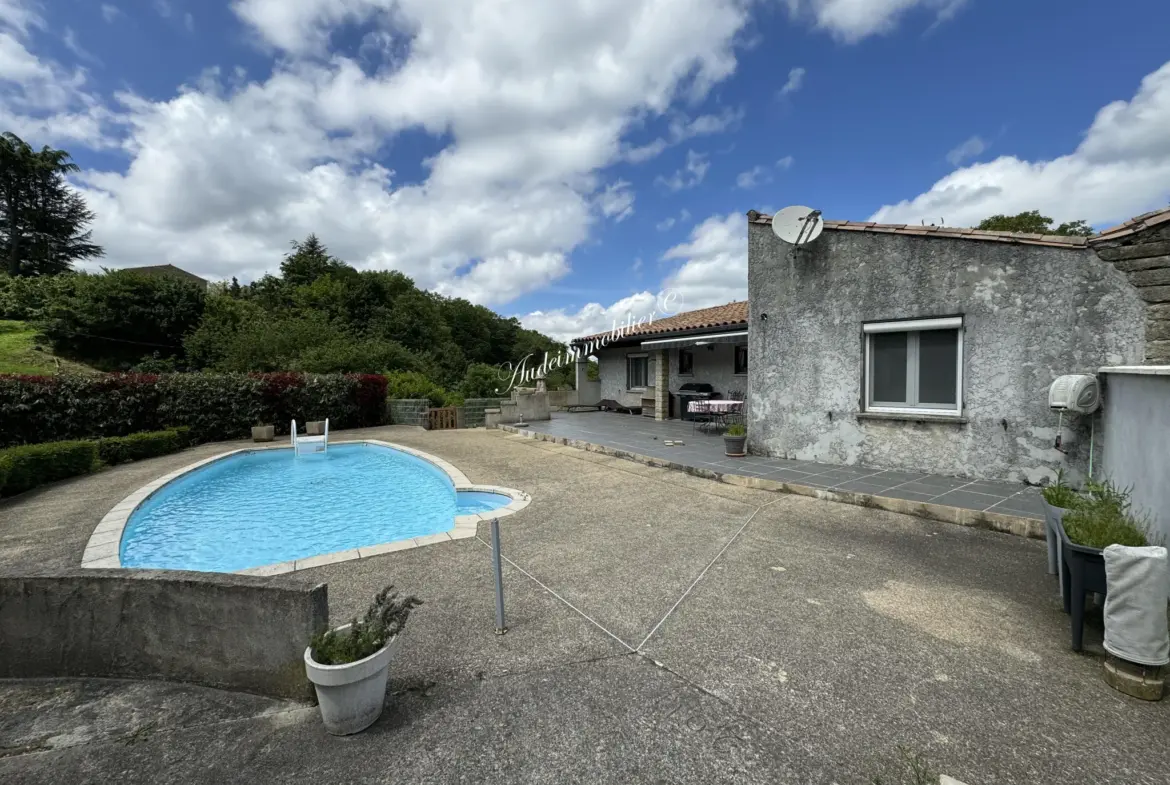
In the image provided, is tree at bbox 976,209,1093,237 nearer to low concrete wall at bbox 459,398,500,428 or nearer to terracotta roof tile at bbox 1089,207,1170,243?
terracotta roof tile at bbox 1089,207,1170,243

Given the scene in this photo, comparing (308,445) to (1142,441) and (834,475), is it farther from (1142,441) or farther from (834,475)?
(1142,441)

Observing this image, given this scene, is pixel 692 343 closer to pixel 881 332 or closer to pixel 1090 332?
pixel 881 332

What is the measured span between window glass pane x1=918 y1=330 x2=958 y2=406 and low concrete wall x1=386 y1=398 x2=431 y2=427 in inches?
671

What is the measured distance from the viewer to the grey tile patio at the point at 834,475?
6.13 m

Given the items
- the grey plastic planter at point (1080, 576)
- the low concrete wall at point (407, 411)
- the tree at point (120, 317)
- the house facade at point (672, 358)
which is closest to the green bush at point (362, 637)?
the grey plastic planter at point (1080, 576)

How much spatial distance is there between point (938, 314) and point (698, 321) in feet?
31.7

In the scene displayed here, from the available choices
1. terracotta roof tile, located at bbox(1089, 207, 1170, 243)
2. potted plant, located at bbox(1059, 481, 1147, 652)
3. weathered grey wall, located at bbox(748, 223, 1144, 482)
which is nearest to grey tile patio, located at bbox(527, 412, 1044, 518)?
weathered grey wall, located at bbox(748, 223, 1144, 482)

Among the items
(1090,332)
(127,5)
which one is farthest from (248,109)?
(1090,332)

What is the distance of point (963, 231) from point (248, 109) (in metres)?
15.4

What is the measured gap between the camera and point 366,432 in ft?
60.2

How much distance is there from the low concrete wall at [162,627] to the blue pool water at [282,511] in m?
4.20

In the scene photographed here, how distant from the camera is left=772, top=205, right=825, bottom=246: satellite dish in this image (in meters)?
8.12

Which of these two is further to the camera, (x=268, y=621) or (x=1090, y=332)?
(x=1090, y=332)

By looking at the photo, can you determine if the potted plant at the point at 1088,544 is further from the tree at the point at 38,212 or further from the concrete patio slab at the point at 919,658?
the tree at the point at 38,212
